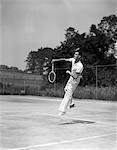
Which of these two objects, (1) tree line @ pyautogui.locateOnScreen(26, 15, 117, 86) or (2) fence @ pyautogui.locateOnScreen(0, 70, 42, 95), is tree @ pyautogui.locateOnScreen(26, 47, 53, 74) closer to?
(1) tree line @ pyautogui.locateOnScreen(26, 15, 117, 86)

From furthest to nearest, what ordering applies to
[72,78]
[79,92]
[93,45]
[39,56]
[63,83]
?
[39,56] → [93,45] → [63,83] → [79,92] → [72,78]

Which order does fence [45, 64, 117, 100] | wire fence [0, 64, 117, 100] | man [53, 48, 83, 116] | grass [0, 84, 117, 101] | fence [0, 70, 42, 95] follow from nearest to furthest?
1. man [53, 48, 83, 116]
2. grass [0, 84, 117, 101]
3. fence [45, 64, 117, 100]
4. wire fence [0, 64, 117, 100]
5. fence [0, 70, 42, 95]

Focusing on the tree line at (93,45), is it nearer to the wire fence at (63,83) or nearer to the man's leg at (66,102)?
the wire fence at (63,83)

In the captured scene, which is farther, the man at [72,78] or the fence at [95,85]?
the fence at [95,85]

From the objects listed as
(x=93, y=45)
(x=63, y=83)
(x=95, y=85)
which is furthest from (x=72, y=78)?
(x=93, y=45)

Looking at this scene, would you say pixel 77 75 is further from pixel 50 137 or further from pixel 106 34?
pixel 106 34

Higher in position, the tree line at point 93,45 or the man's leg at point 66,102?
the tree line at point 93,45

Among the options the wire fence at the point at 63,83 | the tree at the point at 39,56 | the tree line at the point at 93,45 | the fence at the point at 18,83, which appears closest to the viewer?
the wire fence at the point at 63,83

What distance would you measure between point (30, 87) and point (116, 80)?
8.40 metres

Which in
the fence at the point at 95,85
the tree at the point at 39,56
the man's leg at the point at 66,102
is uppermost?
the tree at the point at 39,56

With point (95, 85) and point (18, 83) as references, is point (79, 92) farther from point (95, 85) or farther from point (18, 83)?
point (18, 83)

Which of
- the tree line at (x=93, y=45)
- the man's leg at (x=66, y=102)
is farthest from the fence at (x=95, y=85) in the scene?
the man's leg at (x=66, y=102)

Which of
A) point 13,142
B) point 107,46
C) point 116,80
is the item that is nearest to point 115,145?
point 13,142

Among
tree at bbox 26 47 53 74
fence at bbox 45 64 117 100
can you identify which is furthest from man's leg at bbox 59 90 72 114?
tree at bbox 26 47 53 74
